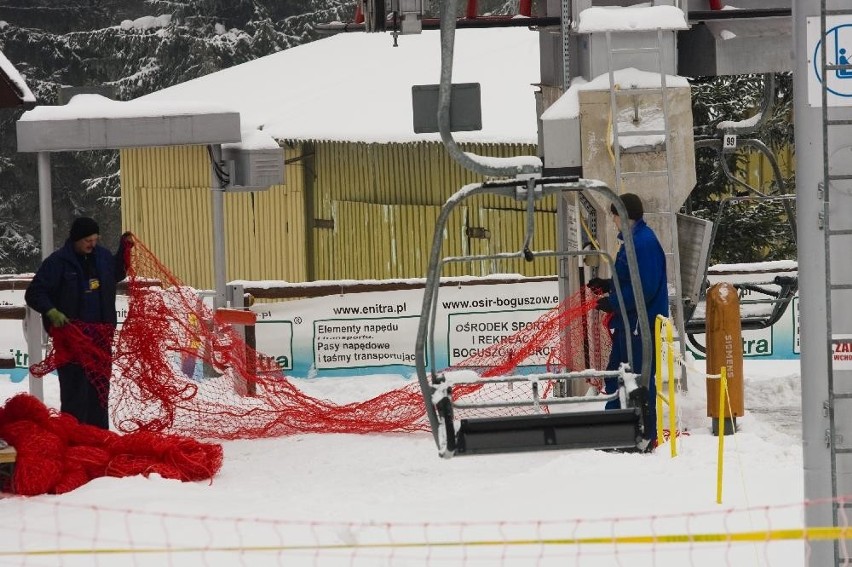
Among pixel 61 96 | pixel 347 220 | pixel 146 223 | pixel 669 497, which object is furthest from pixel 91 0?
pixel 669 497

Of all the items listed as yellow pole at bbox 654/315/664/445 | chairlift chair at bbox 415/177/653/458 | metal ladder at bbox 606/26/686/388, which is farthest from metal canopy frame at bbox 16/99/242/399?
chairlift chair at bbox 415/177/653/458

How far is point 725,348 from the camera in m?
10.6

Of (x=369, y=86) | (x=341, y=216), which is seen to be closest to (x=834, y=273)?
(x=341, y=216)

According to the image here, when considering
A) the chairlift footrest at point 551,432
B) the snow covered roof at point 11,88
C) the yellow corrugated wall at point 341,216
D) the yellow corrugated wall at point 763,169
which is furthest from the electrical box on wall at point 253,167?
the yellow corrugated wall at point 763,169

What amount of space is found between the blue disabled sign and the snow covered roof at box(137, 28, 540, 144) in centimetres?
1453

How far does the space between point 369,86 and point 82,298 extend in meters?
14.9

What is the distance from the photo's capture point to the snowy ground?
24.6 feet

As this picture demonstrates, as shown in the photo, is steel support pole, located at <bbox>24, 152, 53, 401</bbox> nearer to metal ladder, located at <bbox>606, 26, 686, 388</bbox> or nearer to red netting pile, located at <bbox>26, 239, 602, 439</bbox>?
red netting pile, located at <bbox>26, 239, 602, 439</bbox>

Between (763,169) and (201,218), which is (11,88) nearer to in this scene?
(763,169)

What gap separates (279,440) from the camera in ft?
38.6

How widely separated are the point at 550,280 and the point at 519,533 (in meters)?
7.23

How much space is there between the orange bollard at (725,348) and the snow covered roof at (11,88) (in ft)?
15.3

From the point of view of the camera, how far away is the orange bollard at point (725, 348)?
10.6 m

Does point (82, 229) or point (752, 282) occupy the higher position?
point (82, 229)
